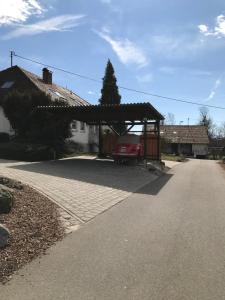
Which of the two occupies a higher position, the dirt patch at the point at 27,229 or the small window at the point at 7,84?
the small window at the point at 7,84

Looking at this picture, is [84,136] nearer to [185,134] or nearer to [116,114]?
[116,114]

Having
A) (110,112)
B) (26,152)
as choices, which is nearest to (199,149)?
(110,112)

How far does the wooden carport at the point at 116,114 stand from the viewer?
76.8 feet

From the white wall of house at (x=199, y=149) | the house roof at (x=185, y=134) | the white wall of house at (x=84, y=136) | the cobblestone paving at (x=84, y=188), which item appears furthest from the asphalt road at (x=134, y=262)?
the house roof at (x=185, y=134)

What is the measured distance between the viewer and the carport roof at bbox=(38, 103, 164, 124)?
23.2 m

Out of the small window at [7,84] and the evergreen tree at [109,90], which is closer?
the small window at [7,84]

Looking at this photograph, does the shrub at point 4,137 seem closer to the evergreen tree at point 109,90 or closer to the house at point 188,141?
the evergreen tree at point 109,90

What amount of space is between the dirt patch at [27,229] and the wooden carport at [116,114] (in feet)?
43.8

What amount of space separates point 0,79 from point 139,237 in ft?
114

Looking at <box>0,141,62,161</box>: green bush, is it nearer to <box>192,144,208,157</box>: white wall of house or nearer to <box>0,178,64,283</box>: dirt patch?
<box>0,178,64,283</box>: dirt patch

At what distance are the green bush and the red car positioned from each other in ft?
13.1

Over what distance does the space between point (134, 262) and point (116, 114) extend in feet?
69.4

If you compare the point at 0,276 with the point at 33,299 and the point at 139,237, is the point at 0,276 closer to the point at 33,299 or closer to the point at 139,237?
the point at 33,299

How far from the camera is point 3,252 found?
6152 millimetres
